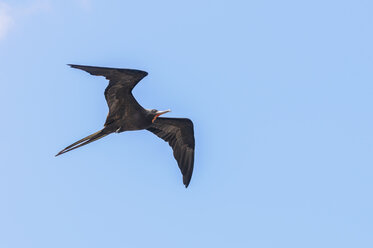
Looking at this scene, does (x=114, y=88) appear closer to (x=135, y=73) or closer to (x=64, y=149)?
(x=135, y=73)

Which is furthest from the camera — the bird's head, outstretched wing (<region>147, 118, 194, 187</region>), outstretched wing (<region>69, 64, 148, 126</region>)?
outstretched wing (<region>147, 118, 194, 187</region>)

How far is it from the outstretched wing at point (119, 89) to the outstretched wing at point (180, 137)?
171cm

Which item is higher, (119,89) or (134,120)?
(119,89)

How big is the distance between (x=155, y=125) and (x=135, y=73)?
2846 millimetres

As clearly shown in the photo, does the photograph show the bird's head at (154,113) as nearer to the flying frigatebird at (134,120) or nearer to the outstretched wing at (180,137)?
the flying frigatebird at (134,120)

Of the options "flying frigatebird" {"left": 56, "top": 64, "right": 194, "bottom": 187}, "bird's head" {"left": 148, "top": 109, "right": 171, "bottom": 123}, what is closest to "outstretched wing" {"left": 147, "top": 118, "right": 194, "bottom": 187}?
"flying frigatebird" {"left": 56, "top": 64, "right": 194, "bottom": 187}

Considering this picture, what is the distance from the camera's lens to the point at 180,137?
17297mm

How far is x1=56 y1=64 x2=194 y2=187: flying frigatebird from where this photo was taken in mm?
14609

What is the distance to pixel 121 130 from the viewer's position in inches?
611

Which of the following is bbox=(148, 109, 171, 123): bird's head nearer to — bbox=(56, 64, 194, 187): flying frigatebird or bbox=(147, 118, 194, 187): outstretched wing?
bbox=(56, 64, 194, 187): flying frigatebird

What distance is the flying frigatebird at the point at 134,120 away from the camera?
14609 mm

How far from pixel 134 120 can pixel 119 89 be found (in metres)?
0.95

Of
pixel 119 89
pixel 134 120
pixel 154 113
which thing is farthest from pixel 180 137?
pixel 119 89

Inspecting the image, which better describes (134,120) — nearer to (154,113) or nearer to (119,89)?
(154,113)
